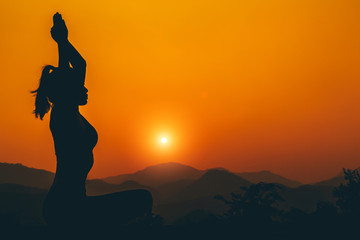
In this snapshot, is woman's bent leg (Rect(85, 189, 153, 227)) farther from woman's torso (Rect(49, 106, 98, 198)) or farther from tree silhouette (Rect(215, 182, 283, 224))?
tree silhouette (Rect(215, 182, 283, 224))

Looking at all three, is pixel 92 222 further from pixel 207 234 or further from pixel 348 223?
pixel 348 223

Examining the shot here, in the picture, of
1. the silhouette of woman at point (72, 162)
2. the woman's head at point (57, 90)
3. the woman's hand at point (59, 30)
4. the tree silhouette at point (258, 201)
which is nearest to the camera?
the silhouette of woman at point (72, 162)

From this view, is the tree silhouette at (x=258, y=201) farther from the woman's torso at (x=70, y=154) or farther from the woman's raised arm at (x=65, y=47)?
the woman's raised arm at (x=65, y=47)

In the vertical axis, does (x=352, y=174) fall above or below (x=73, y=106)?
below

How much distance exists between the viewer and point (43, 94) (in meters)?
4.36

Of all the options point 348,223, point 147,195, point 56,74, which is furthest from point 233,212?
point 56,74

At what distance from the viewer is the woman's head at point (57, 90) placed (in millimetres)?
4289

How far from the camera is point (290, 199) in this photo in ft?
574

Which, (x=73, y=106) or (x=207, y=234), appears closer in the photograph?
(x=73, y=106)

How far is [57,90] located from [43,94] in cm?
21

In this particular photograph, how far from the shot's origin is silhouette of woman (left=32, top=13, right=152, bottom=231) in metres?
4.12

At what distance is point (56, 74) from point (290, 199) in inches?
7260

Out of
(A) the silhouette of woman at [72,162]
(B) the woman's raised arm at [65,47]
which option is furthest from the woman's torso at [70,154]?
(B) the woman's raised arm at [65,47]

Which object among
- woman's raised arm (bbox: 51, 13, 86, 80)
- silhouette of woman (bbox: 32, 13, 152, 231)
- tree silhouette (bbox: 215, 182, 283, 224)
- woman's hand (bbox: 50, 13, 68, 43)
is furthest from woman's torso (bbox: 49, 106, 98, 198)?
tree silhouette (bbox: 215, 182, 283, 224)
